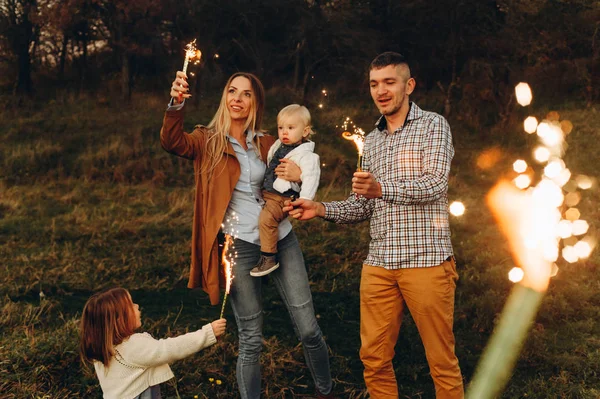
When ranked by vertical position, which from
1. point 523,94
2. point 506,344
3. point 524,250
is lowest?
point 506,344

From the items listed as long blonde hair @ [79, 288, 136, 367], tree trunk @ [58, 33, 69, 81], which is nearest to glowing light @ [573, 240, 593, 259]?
long blonde hair @ [79, 288, 136, 367]

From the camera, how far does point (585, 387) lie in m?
4.74

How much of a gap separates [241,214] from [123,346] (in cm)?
117

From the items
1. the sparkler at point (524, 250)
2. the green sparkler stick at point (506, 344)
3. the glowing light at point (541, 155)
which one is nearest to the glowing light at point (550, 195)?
the sparkler at point (524, 250)

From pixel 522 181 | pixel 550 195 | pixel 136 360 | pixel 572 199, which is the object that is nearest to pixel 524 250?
pixel 550 195

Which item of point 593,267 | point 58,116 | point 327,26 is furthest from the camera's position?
point 327,26

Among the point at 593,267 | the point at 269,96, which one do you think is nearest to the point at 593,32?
the point at 269,96

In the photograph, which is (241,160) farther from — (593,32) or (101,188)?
Answer: (593,32)

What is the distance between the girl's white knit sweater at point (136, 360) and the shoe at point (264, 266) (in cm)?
58

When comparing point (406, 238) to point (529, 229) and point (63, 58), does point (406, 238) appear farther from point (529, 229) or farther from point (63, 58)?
point (63, 58)

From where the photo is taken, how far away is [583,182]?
37.7ft

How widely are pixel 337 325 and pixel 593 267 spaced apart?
379 centimetres

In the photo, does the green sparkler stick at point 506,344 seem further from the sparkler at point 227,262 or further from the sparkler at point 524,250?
the sparkler at point 227,262

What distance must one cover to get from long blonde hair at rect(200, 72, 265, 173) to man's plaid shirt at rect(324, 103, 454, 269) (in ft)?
2.80
